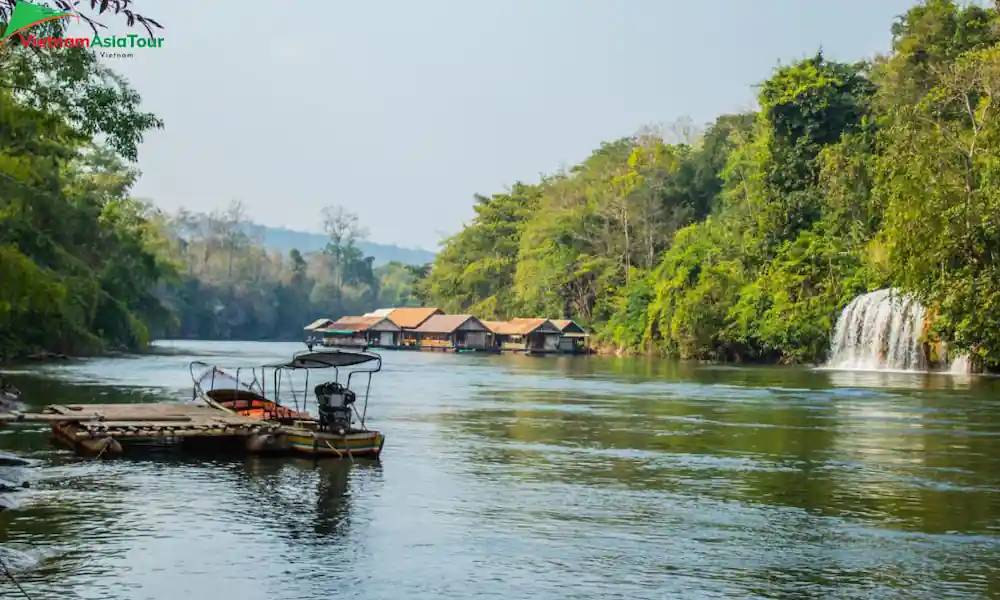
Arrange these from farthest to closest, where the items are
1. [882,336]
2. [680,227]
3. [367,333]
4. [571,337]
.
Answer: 1. [367,333]
2. [571,337]
3. [680,227]
4. [882,336]

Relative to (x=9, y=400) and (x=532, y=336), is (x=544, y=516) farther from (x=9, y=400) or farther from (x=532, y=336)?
(x=532, y=336)

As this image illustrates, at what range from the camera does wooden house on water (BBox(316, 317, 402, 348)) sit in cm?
12306

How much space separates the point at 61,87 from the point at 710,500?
21.9 m

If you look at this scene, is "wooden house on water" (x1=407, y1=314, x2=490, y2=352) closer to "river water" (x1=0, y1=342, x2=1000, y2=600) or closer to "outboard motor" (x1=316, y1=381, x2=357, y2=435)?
"river water" (x1=0, y1=342, x2=1000, y2=600)

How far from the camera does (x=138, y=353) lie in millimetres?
77438

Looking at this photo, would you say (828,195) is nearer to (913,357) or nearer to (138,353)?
(913,357)

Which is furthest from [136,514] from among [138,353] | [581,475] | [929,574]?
[138,353]

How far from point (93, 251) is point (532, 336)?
50.5 meters

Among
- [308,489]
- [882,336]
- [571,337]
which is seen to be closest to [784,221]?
[882,336]

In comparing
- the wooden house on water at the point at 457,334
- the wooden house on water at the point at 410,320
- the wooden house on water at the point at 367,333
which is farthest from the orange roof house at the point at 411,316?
the wooden house on water at the point at 457,334

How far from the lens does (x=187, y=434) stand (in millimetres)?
22797

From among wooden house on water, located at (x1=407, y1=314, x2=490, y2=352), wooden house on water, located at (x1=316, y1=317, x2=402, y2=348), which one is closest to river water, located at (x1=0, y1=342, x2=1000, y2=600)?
wooden house on water, located at (x1=407, y1=314, x2=490, y2=352)

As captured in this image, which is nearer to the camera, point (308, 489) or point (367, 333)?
point (308, 489)

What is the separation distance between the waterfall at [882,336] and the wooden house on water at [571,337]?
42.3 meters
